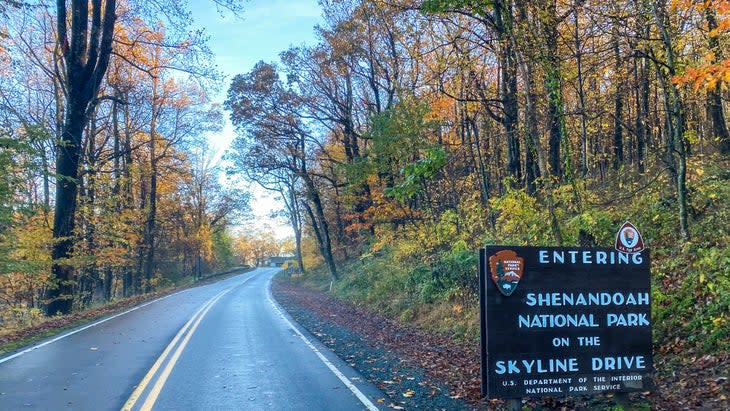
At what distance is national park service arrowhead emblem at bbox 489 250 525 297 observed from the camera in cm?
634

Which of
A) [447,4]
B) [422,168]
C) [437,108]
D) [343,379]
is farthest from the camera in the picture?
[437,108]

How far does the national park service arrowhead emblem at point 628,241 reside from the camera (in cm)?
663

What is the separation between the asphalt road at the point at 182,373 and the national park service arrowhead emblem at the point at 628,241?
3.72 m

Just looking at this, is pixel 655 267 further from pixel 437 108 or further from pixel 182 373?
pixel 437 108

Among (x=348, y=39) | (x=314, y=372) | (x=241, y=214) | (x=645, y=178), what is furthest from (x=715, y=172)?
(x=241, y=214)

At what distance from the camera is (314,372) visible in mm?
9242

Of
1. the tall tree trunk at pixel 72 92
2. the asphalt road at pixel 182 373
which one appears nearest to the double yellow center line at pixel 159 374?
the asphalt road at pixel 182 373

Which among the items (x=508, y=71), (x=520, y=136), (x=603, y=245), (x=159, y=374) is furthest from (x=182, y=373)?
(x=520, y=136)

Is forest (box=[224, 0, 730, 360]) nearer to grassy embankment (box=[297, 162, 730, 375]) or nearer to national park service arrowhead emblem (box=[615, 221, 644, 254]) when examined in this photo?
grassy embankment (box=[297, 162, 730, 375])

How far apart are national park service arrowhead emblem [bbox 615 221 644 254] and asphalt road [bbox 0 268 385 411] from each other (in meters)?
3.72

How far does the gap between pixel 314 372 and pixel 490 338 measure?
398cm

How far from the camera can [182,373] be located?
8898 millimetres

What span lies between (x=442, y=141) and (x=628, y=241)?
17.2 m

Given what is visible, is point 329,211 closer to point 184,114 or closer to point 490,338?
point 184,114
